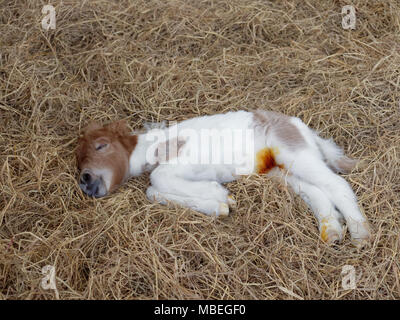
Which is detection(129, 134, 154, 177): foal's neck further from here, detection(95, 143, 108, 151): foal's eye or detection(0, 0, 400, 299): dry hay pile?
detection(95, 143, 108, 151): foal's eye

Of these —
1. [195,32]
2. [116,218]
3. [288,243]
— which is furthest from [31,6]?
[288,243]

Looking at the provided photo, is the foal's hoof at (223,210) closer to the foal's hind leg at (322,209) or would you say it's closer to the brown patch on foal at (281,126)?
the foal's hind leg at (322,209)

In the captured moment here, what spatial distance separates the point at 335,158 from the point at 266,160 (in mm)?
606

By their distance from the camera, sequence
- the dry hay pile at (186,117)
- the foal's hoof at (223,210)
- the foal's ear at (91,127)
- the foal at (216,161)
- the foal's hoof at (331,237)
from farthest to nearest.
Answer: the foal's ear at (91,127)
the foal at (216,161)
the foal's hoof at (223,210)
the foal's hoof at (331,237)
the dry hay pile at (186,117)

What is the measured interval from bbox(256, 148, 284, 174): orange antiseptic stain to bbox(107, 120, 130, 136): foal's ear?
119cm

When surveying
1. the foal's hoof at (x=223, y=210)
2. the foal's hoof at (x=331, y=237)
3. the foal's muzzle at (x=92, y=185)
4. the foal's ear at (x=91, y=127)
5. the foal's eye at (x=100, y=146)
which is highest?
the foal's ear at (x=91, y=127)

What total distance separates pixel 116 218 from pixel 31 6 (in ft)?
10.4

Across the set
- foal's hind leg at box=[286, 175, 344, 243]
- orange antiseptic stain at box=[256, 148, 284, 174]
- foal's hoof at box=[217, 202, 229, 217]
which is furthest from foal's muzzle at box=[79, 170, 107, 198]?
foal's hind leg at box=[286, 175, 344, 243]

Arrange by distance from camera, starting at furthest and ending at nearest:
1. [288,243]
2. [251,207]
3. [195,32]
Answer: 1. [195,32]
2. [251,207]
3. [288,243]

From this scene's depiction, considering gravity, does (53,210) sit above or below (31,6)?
below

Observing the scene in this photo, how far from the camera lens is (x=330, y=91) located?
16.5ft

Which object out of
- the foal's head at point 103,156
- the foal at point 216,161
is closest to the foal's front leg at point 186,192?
the foal at point 216,161

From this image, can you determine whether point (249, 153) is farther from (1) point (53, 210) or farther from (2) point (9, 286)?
(2) point (9, 286)

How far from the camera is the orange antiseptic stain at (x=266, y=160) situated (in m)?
4.34
